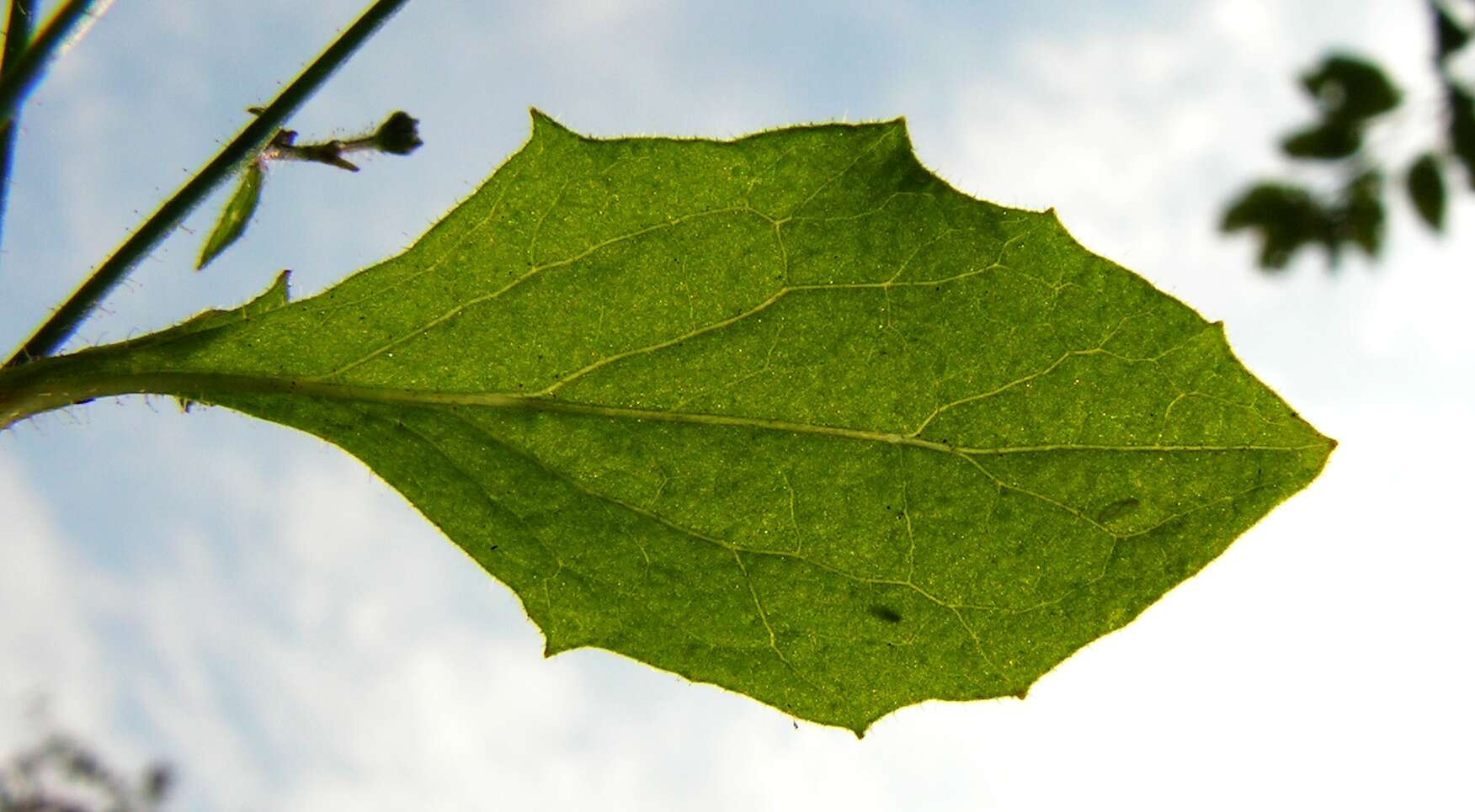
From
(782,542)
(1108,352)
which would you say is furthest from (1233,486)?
(782,542)

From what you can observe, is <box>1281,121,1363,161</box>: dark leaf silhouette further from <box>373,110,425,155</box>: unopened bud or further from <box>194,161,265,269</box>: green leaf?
<box>194,161,265,269</box>: green leaf

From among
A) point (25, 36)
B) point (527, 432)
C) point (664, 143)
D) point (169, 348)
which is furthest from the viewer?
point (527, 432)

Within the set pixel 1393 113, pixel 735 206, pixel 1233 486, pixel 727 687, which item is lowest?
pixel 727 687

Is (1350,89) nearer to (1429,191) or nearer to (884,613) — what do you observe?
(1429,191)

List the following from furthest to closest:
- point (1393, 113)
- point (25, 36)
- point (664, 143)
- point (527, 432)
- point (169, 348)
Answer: point (1393, 113), point (527, 432), point (664, 143), point (169, 348), point (25, 36)

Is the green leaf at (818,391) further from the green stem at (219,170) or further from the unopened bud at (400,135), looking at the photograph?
the green stem at (219,170)

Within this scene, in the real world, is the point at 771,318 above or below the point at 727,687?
above

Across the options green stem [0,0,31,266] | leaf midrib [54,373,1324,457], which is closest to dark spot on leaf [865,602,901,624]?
leaf midrib [54,373,1324,457]

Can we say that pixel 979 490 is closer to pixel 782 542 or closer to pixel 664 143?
pixel 782 542

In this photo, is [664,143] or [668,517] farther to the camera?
[668,517]
